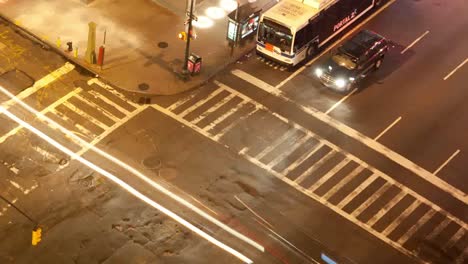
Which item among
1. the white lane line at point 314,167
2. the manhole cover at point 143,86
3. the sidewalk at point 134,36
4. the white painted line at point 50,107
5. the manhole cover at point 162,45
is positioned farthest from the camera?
the manhole cover at point 162,45

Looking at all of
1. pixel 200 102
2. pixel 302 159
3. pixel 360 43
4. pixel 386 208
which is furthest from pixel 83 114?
pixel 360 43

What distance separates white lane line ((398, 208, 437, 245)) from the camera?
1076 inches

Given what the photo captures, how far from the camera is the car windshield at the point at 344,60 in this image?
3375 cm

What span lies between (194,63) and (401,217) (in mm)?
12197

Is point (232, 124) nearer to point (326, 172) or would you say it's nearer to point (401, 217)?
point (326, 172)

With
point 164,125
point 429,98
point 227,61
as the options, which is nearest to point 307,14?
point 227,61

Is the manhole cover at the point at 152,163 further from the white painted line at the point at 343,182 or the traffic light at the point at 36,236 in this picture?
the white painted line at the point at 343,182

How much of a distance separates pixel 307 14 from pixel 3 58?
15163 mm

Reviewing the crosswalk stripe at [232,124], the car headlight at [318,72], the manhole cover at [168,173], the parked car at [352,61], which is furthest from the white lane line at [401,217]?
the manhole cover at [168,173]

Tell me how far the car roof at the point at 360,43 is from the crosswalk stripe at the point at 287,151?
18.9ft

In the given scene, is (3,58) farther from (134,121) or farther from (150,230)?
(150,230)

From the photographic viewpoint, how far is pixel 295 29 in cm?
3369

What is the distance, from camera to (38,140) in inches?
1156

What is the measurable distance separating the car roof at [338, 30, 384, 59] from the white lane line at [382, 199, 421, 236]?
869 centimetres
